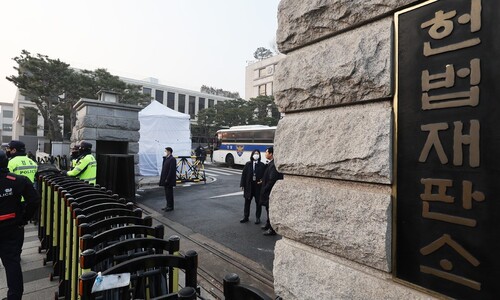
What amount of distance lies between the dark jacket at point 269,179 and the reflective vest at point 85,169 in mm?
3751

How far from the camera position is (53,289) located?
353 centimetres

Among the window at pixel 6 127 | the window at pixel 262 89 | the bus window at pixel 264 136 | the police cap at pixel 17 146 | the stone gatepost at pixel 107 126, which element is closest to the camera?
the police cap at pixel 17 146

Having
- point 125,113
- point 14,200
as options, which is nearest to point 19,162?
point 14,200

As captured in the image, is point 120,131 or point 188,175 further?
point 188,175

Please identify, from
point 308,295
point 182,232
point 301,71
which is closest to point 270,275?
point 308,295

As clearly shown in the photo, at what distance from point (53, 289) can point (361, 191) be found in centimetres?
397

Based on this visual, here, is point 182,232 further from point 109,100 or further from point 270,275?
point 109,100

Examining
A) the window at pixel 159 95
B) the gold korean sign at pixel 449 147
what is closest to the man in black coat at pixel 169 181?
the gold korean sign at pixel 449 147

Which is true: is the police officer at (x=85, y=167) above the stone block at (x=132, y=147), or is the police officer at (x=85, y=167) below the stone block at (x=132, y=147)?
below

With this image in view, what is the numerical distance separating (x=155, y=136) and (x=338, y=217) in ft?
45.4

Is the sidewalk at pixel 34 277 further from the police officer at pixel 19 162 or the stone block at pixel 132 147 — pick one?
the stone block at pixel 132 147

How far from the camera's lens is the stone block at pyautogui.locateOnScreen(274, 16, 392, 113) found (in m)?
1.55

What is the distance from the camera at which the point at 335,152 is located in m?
1.72

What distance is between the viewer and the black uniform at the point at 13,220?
3025 millimetres
